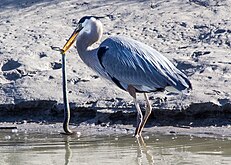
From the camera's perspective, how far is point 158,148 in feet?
25.9

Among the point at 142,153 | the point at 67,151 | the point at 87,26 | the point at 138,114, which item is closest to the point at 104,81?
the point at 87,26

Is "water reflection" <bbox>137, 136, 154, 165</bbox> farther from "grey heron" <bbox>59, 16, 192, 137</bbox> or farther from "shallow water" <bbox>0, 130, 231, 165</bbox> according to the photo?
"grey heron" <bbox>59, 16, 192, 137</bbox>

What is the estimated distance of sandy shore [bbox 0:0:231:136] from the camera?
941cm

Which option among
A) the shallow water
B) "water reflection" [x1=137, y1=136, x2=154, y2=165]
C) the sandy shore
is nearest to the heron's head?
the sandy shore

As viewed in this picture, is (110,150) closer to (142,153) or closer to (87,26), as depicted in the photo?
(142,153)

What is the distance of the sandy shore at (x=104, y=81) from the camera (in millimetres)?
9406

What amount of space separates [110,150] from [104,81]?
2.72 metres

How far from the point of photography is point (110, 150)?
7.75m

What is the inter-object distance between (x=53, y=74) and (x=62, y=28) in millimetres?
1781

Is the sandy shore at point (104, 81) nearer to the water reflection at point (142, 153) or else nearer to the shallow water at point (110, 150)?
the shallow water at point (110, 150)

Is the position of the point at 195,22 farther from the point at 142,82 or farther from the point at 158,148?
the point at 158,148

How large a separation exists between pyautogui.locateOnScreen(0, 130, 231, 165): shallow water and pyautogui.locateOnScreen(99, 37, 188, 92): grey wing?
0.59m

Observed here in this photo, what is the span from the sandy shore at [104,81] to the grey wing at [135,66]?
1.97 feet

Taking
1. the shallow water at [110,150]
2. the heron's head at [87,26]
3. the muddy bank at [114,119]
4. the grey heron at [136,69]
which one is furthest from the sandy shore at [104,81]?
the heron's head at [87,26]
